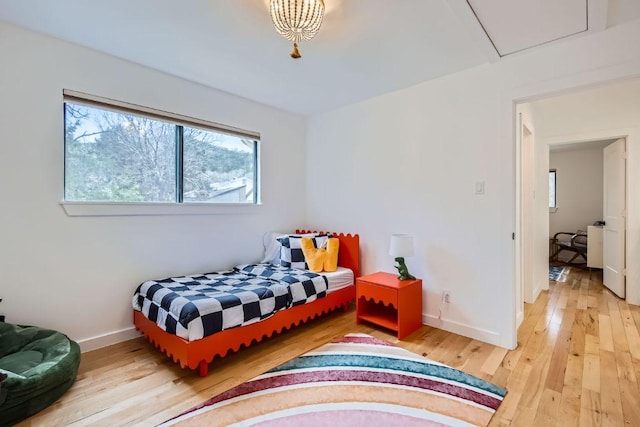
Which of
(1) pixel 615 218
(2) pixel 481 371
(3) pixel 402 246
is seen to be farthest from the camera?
(1) pixel 615 218

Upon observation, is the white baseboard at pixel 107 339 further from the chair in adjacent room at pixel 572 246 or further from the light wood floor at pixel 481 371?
the chair in adjacent room at pixel 572 246

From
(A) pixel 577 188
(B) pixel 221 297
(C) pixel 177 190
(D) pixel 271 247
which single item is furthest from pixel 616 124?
(C) pixel 177 190

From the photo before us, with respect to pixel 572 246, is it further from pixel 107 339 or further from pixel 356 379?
pixel 107 339

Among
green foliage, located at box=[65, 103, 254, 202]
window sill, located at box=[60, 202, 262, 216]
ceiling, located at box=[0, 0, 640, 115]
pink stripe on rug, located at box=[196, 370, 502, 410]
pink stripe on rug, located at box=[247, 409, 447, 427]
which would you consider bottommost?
pink stripe on rug, located at box=[247, 409, 447, 427]

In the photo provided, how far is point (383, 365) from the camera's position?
2092 mm

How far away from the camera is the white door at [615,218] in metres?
3.52

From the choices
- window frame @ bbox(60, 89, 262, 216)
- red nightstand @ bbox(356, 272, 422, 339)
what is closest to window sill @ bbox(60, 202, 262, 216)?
window frame @ bbox(60, 89, 262, 216)

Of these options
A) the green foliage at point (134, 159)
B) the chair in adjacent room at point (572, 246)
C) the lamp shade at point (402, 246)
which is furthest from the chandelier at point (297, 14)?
the chair in adjacent room at point (572, 246)

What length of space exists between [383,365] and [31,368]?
214cm

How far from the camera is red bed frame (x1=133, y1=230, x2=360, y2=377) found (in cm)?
194

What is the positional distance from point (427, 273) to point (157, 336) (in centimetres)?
235

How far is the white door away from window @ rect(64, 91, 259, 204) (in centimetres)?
435

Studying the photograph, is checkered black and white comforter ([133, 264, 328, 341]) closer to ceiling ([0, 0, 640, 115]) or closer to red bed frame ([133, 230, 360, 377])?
red bed frame ([133, 230, 360, 377])

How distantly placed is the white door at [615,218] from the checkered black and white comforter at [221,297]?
3596mm
